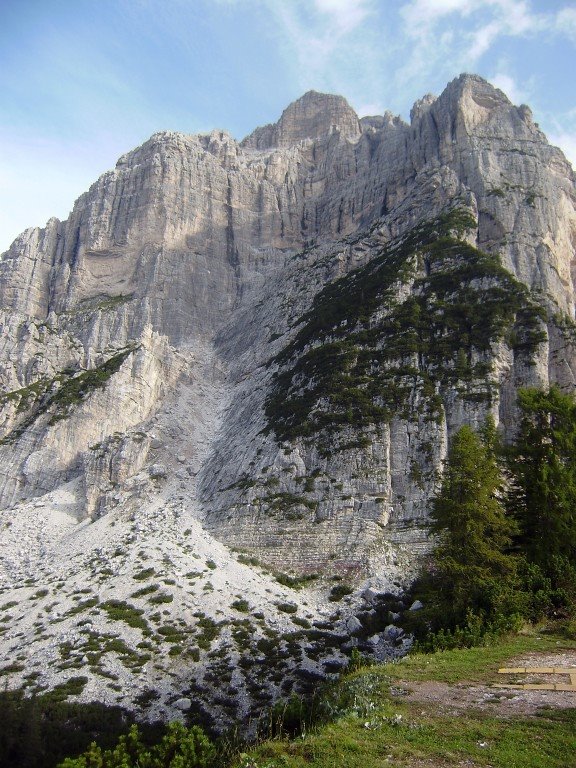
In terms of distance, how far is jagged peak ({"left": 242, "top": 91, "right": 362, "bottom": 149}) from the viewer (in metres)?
144

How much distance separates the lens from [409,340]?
58594mm

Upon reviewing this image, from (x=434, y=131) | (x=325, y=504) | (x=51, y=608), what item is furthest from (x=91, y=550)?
(x=434, y=131)

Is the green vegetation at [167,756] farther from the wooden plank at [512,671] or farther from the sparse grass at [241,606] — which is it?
the sparse grass at [241,606]

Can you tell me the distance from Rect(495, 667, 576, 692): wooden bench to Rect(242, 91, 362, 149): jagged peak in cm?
13961

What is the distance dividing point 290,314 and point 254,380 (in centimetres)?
1463

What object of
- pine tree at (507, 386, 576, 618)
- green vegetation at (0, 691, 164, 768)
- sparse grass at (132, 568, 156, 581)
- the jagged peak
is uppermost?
the jagged peak

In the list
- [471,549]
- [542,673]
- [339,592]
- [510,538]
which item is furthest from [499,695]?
[339,592]

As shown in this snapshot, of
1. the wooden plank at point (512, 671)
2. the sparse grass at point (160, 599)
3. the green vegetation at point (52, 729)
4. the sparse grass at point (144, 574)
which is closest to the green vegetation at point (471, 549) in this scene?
the wooden plank at point (512, 671)

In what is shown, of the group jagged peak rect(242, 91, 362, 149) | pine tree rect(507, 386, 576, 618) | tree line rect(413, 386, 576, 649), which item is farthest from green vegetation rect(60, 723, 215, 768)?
jagged peak rect(242, 91, 362, 149)

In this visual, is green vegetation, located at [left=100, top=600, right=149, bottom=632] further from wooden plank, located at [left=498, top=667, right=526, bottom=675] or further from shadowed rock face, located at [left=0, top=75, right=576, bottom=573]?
wooden plank, located at [left=498, top=667, right=526, bottom=675]

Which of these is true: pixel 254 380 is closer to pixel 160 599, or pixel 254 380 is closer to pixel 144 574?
pixel 144 574

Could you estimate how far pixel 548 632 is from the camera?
72.8 ft

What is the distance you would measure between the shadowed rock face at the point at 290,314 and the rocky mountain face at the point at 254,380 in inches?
12.6

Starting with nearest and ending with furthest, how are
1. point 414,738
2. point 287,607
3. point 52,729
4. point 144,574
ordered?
1. point 414,738
2. point 52,729
3. point 287,607
4. point 144,574
